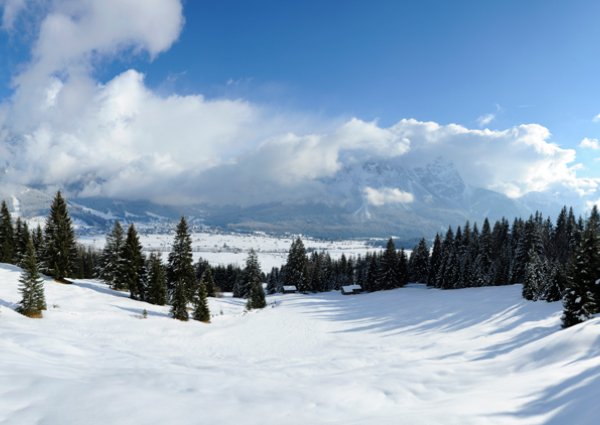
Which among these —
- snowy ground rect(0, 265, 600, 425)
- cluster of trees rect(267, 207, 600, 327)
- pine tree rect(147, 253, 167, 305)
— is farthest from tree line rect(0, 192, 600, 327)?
snowy ground rect(0, 265, 600, 425)

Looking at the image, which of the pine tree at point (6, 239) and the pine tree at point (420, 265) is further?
the pine tree at point (420, 265)

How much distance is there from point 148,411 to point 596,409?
1017 cm

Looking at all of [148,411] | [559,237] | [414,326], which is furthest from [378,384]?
[559,237]

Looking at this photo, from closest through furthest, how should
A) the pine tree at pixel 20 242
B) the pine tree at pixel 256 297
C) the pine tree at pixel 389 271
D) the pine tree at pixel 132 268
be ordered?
1. the pine tree at pixel 132 268
2. the pine tree at pixel 20 242
3. the pine tree at pixel 256 297
4. the pine tree at pixel 389 271

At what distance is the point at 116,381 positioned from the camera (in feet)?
33.2

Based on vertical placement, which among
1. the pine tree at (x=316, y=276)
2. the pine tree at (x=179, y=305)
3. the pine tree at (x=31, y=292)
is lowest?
the pine tree at (x=316, y=276)

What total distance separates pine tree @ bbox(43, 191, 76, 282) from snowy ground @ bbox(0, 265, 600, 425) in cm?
1305

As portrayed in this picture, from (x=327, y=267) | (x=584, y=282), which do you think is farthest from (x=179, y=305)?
(x=327, y=267)

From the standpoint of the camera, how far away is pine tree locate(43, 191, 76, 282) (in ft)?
141

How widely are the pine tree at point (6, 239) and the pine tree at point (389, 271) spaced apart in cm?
7399

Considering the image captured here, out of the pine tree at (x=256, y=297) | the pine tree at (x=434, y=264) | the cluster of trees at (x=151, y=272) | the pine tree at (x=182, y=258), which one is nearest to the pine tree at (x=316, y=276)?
the pine tree at (x=434, y=264)

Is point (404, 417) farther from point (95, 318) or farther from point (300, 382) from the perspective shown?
point (95, 318)

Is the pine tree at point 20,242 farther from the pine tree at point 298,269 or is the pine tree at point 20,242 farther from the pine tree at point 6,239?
the pine tree at point 298,269

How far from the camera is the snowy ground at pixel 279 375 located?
26.9 feet
